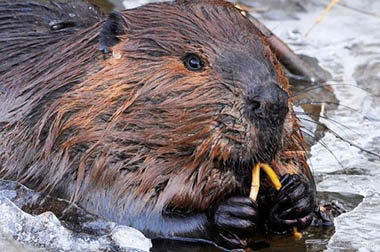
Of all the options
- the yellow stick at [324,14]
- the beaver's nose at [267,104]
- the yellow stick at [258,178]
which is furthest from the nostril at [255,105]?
the yellow stick at [324,14]

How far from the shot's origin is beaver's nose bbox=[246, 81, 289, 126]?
135 inches

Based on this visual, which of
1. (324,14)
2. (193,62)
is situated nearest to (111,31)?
(193,62)

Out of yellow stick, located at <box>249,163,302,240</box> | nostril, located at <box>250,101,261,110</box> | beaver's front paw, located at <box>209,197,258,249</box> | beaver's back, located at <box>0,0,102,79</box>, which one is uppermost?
beaver's back, located at <box>0,0,102,79</box>

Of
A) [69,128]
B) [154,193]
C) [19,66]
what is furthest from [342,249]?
[19,66]

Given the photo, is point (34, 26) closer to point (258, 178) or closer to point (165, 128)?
point (165, 128)

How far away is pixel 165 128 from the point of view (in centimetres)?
367

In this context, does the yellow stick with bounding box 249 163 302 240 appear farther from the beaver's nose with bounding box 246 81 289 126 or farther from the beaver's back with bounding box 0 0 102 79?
the beaver's back with bounding box 0 0 102 79

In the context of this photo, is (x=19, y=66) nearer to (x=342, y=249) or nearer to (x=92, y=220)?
(x=92, y=220)

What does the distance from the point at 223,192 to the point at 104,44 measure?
2.26ft

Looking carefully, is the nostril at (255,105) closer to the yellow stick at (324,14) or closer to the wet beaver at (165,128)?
the wet beaver at (165,128)

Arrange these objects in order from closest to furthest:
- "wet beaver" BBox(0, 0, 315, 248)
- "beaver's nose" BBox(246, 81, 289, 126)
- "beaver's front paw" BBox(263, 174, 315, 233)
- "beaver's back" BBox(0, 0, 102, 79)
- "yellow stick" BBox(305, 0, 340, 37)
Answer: "beaver's nose" BBox(246, 81, 289, 126) → "wet beaver" BBox(0, 0, 315, 248) → "beaver's front paw" BBox(263, 174, 315, 233) → "beaver's back" BBox(0, 0, 102, 79) → "yellow stick" BBox(305, 0, 340, 37)

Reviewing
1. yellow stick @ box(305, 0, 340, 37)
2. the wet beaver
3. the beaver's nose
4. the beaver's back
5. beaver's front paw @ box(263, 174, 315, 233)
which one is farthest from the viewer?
yellow stick @ box(305, 0, 340, 37)

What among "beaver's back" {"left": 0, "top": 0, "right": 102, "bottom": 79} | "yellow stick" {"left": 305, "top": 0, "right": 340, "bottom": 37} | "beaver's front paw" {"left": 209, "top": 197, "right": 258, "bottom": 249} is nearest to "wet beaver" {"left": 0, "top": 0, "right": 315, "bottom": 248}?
"beaver's front paw" {"left": 209, "top": 197, "right": 258, "bottom": 249}

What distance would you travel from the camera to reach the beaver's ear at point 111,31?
12.5 feet
